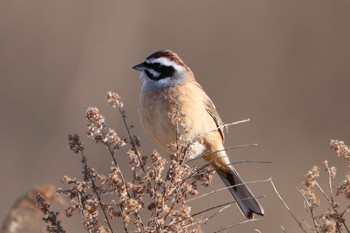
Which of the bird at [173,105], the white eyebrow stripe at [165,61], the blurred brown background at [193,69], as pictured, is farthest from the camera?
the blurred brown background at [193,69]

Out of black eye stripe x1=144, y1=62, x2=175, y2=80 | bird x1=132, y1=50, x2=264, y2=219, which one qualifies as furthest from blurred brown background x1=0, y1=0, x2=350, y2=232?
black eye stripe x1=144, y1=62, x2=175, y2=80

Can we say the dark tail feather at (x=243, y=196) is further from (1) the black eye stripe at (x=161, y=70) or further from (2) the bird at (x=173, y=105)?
(1) the black eye stripe at (x=161, y=70)

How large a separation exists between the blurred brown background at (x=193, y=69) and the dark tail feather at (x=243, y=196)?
139 inches

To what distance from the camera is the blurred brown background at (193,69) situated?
9.99 m

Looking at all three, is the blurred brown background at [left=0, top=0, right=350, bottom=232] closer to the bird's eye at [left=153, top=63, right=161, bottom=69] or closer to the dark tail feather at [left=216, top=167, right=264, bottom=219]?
the dark tail feather at [left=216, top=167, right=264, bottom=219]

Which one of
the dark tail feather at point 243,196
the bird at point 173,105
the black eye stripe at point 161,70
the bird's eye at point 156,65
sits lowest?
the dark tail feather at point 243,196

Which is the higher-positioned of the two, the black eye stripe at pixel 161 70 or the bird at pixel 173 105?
the black eye stripe at pixel 161 70

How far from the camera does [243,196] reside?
561 centimetres

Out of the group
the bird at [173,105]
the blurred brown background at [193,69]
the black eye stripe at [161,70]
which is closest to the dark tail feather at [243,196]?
the bird at [173,105]

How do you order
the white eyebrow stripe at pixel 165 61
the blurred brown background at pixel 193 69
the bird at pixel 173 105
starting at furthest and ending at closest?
the blurred brown background at pixel 193 69
the white eyebrow stripe at pixel 165 61
the bird at pixel 173 105

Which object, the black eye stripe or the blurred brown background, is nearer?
the black eye stripe

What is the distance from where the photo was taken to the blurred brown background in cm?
999

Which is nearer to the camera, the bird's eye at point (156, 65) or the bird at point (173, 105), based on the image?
the bird at point (173, 105)

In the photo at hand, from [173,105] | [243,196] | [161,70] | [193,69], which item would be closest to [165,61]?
[161,70]
